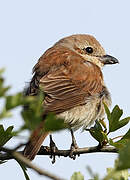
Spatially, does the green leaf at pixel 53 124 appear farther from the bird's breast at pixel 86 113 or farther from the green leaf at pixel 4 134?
the bird's breast at pixel 86 113

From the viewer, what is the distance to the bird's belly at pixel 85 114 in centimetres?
419

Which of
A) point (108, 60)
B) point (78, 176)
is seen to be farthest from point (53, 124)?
point (108, 60)

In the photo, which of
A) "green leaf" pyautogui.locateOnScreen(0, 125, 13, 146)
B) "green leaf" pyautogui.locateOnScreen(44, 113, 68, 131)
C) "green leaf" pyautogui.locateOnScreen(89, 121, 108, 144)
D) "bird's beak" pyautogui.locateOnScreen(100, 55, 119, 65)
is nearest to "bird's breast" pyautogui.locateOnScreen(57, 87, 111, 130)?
"bird's beak" pyautogui.locateOnScreen(100, 55, 119, 65)

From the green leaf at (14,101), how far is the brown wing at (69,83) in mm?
2560

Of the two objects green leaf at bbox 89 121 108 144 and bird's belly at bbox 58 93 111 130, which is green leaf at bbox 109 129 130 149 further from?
bird's belly at bbox 58 93 111 130

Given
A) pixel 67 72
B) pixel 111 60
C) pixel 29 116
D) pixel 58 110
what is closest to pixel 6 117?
pixel 29 116

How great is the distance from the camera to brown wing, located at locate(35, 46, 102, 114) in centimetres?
→ 403

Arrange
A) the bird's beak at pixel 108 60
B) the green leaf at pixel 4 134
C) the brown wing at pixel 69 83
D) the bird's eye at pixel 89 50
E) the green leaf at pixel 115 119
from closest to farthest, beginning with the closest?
the green leaf at pixel 4 134 → the green leaf at pixel 115 119 → the brown wing at pixel 69 83 → the bird's beak at pixel 108 60 → the bird's eye at pixel 89 50

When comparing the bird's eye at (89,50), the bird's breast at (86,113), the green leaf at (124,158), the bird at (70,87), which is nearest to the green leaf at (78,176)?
the green leaf at (124,158)

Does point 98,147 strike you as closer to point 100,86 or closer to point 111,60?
point 100,86

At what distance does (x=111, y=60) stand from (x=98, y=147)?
2.78m

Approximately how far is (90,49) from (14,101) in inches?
192

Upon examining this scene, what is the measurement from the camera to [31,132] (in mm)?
1070

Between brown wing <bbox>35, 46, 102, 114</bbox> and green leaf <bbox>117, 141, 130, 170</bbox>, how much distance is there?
2575 mm
